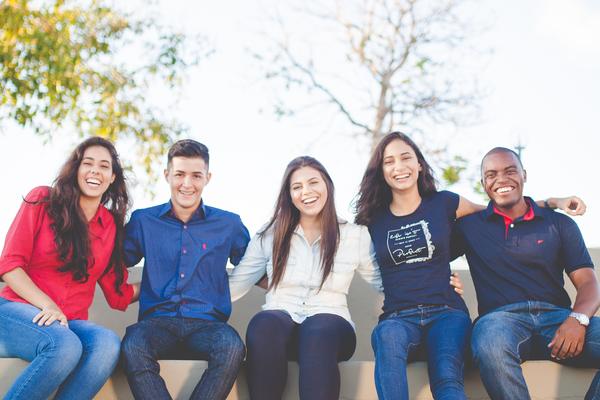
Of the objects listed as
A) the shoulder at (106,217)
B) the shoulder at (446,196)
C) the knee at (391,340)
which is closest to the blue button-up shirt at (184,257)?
the shoulder at (106,217)

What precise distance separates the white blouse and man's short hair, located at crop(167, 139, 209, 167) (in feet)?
1.60

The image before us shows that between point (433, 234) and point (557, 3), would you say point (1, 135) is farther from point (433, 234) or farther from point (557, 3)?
point (557, 3)

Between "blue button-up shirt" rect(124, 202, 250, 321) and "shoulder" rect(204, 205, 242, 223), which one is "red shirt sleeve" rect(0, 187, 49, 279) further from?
"shoulder" rect(204, 205, 242, 223)

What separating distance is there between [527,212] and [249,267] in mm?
1369

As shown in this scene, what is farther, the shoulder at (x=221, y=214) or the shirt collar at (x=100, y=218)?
the shoulder at (x=221, y=214)

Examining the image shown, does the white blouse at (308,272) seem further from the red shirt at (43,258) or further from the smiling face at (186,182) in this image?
the red shirt at (43,258)

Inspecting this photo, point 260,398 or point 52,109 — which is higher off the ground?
point 52,109

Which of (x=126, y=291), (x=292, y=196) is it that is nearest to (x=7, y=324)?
(x=126, y=291)

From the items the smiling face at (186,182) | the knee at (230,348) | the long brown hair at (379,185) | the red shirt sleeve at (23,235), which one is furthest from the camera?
the long brown hair at (379,185)

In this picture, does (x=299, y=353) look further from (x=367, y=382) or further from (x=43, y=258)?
(x=43, y=258)

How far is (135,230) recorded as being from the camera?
136 inches

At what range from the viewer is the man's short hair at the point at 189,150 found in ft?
11.5

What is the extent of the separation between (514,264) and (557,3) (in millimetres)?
7736

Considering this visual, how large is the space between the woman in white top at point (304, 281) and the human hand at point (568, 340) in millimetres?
867
